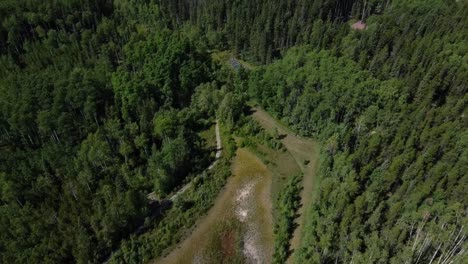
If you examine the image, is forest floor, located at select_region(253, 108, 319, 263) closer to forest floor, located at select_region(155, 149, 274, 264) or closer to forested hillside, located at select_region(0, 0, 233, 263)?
forest floor, located at select_region(155, 149, 274, 264)

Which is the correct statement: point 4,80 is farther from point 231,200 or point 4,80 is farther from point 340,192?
point 340,192

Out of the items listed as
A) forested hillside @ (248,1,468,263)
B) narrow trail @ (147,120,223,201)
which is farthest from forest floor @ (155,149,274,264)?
forested hillside @ (248,1,468,263)

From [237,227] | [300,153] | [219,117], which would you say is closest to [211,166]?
[219,117]

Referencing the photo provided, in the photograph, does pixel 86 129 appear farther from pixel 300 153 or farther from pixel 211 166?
pixel 300 153

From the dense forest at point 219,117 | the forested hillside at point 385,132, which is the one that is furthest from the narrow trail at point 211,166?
the forested hillside at point 385,132

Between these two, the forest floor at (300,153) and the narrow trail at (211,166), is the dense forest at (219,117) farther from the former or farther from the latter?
the forest floor at (300,153)

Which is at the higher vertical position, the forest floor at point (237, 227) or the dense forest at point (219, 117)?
the dense forest at point (219, 117)
